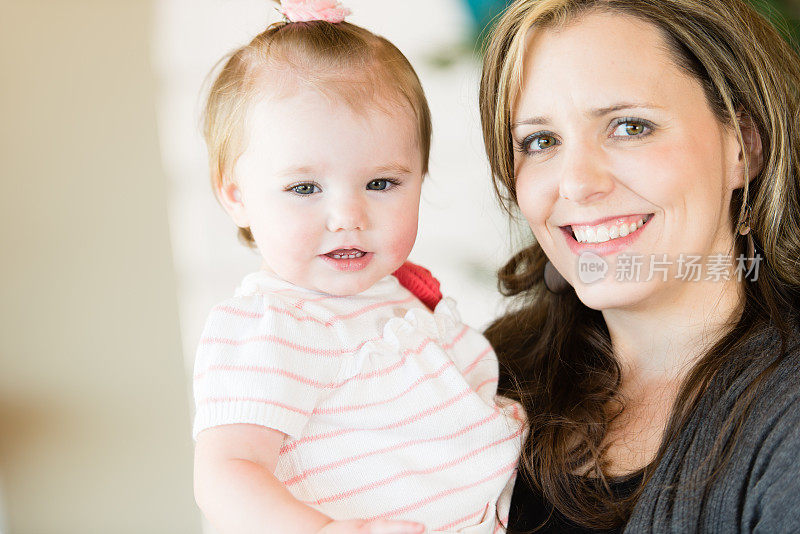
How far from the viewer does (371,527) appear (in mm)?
1065

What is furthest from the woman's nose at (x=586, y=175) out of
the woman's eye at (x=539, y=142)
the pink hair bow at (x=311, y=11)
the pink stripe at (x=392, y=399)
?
the pink hair bow at (x=311, y=11)

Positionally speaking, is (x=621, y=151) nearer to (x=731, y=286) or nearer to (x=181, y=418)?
(x=731, y=286)

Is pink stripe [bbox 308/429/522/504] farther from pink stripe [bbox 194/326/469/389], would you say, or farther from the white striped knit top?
pink stripe [bbox 194/326/469/389]

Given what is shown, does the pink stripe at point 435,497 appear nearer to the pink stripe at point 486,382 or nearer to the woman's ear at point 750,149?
the pink stripe at point 486,382

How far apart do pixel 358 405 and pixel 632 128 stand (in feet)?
2.14

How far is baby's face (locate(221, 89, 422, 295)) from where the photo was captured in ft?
4.17

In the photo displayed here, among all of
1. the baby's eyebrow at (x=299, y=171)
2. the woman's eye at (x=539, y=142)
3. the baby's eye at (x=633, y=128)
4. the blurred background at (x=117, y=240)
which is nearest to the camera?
the baby's eyebrow at (x=299, y=171)

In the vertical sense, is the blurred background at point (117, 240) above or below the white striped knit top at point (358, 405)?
above

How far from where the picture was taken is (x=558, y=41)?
4.67 feet

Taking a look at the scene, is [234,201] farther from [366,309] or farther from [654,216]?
[654,216]

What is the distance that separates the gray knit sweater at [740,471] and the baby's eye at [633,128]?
42cm

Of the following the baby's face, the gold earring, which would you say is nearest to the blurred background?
the gold earring

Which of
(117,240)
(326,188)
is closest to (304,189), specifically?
(326,188)

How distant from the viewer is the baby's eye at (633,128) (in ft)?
4.49
